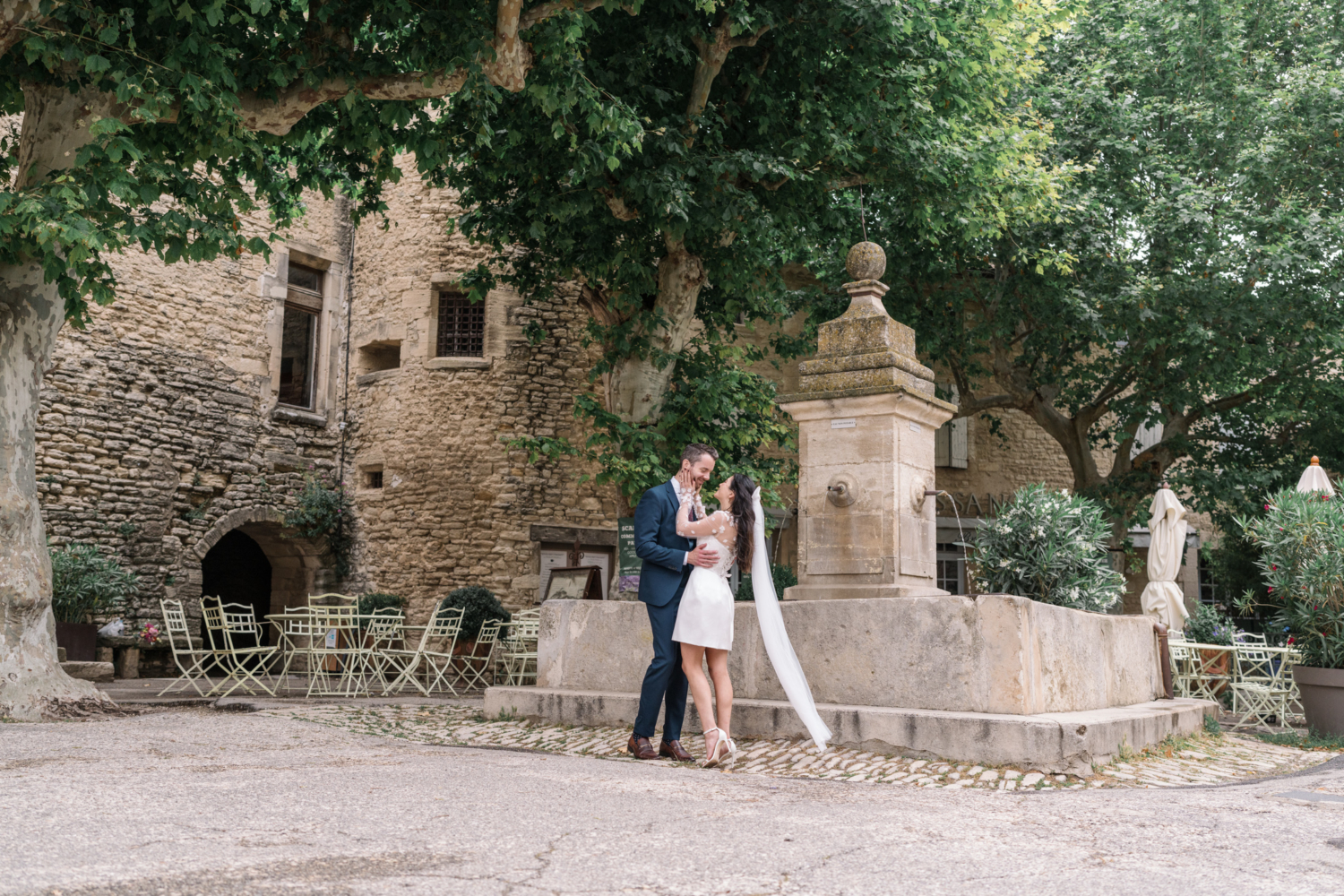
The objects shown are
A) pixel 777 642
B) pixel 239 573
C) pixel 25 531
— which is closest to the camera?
pixel 777 642

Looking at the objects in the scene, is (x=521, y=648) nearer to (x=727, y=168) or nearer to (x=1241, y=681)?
(x=727, y=168)

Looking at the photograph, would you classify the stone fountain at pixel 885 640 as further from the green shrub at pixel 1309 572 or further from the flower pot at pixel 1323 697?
the green shrub at pixel 1309 572

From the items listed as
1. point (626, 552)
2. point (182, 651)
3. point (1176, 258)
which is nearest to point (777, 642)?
point (182, 651)

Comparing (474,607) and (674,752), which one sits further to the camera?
(474,607)

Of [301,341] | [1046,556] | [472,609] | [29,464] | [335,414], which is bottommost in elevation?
[472,609]

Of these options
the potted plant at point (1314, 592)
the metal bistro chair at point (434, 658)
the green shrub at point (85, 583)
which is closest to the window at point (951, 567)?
the metal bistro chair at point (434, 658)

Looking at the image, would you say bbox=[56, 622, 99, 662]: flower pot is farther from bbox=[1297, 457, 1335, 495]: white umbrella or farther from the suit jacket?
bbox=[1297, 457, 1335, 495]: white umbrella

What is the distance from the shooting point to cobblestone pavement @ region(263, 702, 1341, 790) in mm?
5340

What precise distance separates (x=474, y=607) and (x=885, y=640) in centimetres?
855

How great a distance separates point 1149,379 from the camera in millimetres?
16062

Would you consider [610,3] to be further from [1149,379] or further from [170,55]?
[1149,379]

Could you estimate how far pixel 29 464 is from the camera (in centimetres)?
766

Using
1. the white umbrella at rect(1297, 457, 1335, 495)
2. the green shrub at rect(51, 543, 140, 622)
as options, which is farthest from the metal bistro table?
the white umbrella at rect(1297, 457, 1335, 495)

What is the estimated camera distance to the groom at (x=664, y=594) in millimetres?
5719
